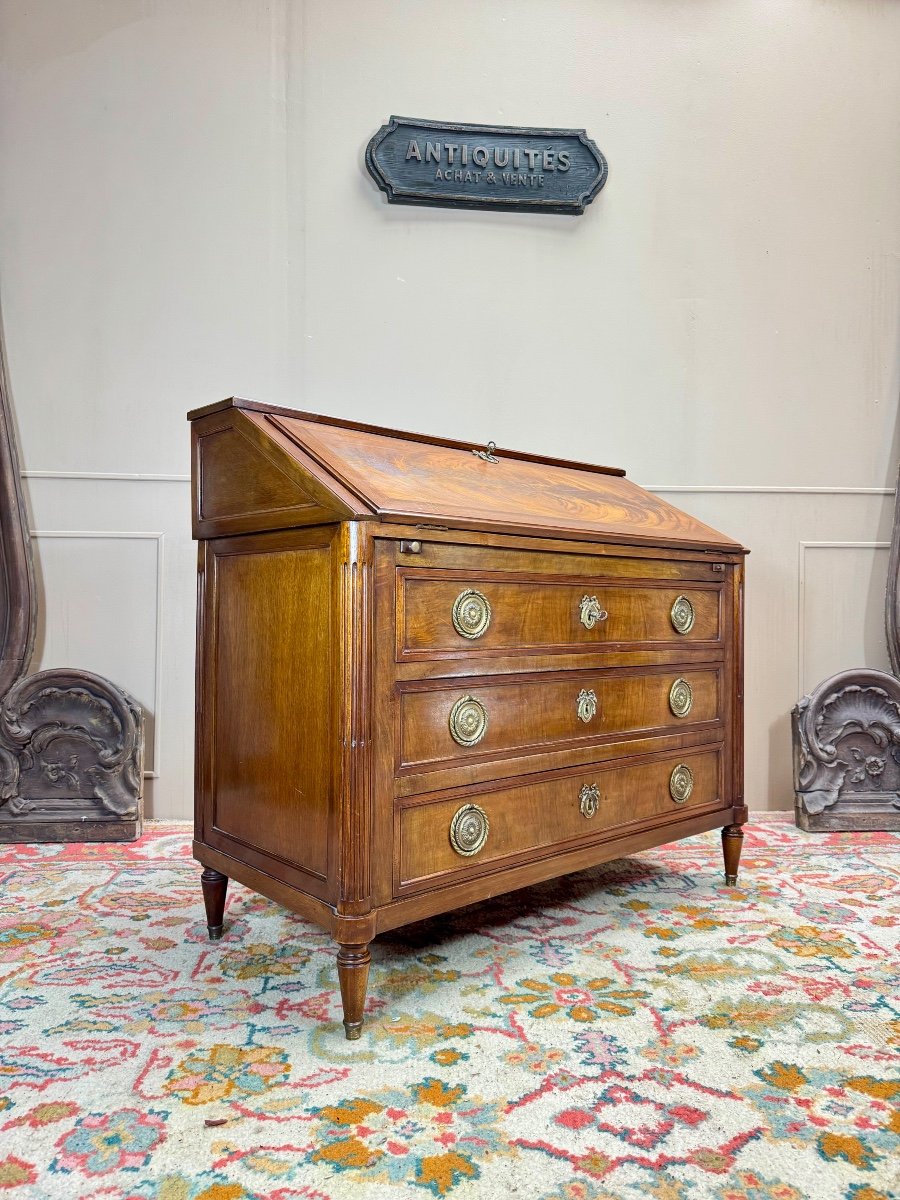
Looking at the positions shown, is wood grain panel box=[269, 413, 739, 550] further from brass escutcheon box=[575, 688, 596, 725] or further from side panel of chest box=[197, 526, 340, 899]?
brass escutcheon box=[575, 688, 596, 725]

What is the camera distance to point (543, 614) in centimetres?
201

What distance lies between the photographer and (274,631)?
183 cm

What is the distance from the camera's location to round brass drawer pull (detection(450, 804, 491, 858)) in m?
1.81

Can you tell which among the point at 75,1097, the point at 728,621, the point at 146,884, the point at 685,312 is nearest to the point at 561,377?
the point at 685,312

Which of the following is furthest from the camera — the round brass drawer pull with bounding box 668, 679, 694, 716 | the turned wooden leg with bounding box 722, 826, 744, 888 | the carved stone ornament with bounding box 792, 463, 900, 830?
the carved stone ornament with bounding box 792, 463, 900, 830

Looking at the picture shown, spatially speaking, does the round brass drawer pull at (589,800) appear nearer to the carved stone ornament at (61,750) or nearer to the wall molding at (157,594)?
the carved stone ornament at (61,750)

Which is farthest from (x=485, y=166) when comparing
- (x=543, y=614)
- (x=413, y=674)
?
(x=413, y=674)

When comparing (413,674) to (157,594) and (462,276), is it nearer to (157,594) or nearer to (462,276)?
(157,594)

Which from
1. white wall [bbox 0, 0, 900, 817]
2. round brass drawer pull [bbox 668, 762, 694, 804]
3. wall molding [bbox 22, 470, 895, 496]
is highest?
white wall [bbox 0, 0, 900, 817]

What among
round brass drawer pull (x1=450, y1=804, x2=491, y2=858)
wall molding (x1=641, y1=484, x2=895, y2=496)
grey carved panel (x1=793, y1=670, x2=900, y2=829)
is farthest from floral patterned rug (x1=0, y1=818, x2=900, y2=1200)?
wall molding (x1=641, y1=484, x2=895, y2=496)

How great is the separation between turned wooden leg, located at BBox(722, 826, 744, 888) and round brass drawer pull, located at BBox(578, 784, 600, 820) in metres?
0.69

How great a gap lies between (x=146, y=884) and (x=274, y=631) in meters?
1.28

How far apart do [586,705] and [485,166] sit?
256 centimetres

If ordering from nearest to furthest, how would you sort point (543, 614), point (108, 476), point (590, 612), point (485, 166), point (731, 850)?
point (543, 614)
point (590, 612)
point (731, 850)
point (108, 476)
point (485, 166)
